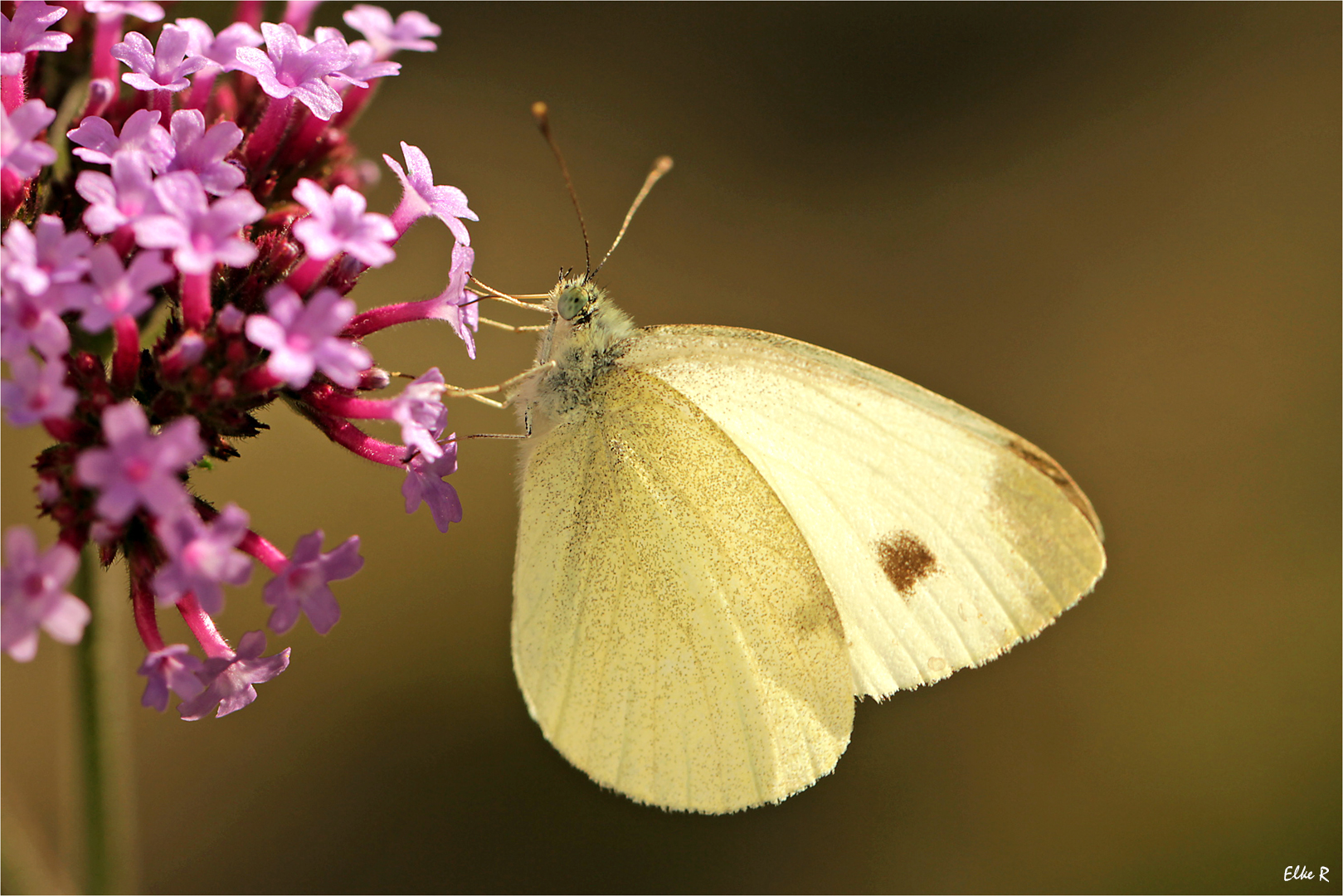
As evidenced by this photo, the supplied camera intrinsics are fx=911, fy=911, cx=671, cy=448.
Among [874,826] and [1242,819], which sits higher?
[874,826]

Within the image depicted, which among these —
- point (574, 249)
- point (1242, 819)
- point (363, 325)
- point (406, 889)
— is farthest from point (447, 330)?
point (1242, 819)

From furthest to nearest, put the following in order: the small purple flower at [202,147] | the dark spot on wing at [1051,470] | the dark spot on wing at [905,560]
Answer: the dark spot on wing at [905,560] → the dark spot on wing at [1051,470] → the small purple flower at [202,147]

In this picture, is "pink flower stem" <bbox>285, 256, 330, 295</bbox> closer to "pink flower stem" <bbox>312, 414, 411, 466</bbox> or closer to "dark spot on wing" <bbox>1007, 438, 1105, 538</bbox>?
"pink flower stem" <bbox>312, 414, 411, 466</bbox>

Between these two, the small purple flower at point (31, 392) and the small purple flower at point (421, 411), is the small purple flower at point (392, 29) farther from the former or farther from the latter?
the small purple flower at point (31, 392)

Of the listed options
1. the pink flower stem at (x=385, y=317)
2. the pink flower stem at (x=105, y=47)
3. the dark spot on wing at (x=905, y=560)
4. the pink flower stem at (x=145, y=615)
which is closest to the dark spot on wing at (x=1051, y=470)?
the dark spot on wing at (x=905, y=560)

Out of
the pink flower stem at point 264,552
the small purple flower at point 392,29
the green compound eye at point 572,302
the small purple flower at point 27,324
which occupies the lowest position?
the pink flower stem at point 264,552

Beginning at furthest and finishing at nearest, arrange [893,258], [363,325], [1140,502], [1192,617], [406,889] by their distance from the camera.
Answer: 1. [893,258]
2. [1140,502]
3. [1192,617]
4. [406,889]
5. [363,325]

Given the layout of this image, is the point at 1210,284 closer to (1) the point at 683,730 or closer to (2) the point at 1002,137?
(2) the point at 1002,137
